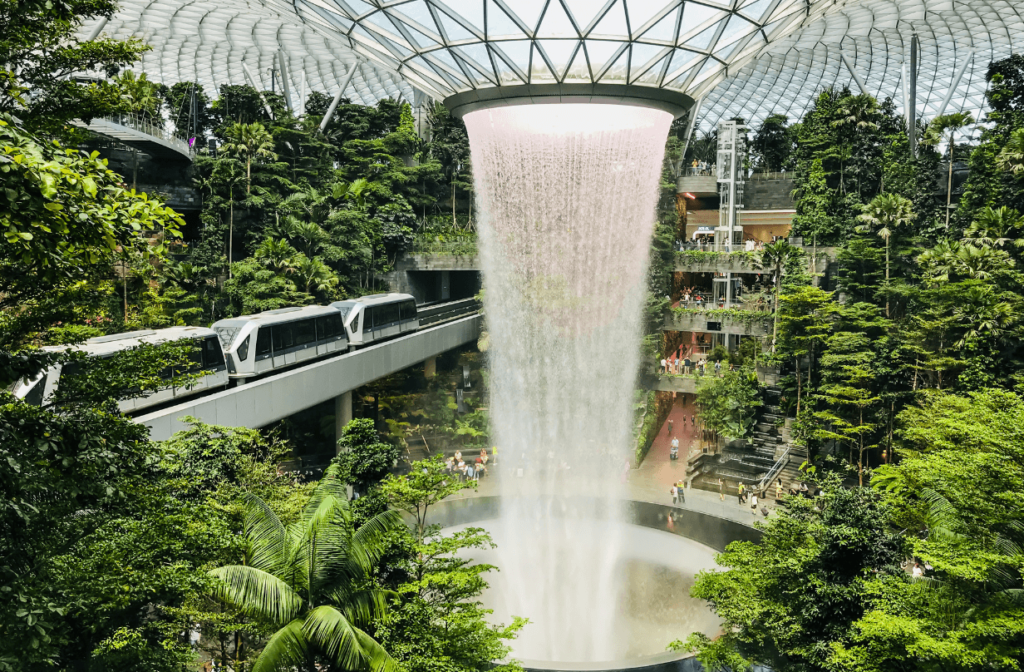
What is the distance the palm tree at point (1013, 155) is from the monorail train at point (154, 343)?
38815mm

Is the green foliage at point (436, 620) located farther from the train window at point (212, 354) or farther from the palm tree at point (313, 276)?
the palm tree at point (313, 276)

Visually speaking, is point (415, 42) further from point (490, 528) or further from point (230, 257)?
point (230, 257)

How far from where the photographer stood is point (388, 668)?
13.1 m

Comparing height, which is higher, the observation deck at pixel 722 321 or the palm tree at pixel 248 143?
the palm tree at pixel 248 143

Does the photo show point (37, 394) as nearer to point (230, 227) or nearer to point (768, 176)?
point (230, 227)

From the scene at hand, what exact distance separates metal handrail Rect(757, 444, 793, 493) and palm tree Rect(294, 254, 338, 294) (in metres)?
26.9

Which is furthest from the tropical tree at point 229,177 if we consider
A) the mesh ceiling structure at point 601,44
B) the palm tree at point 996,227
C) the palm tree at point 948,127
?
the palm tree at point 948,127

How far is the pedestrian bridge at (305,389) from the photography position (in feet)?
74.4

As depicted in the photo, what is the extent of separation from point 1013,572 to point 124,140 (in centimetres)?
5072

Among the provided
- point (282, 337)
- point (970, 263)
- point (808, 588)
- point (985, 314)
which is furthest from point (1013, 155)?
point (282, 337)

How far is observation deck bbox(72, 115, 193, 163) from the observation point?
4416cm

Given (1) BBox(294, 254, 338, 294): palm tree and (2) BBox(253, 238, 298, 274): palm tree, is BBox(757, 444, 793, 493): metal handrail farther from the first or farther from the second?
(2) BBox(253, 238, 298, 274): palm tree

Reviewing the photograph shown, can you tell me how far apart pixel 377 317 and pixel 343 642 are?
88.3 ft

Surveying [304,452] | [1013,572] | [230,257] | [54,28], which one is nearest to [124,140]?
[230,257]
